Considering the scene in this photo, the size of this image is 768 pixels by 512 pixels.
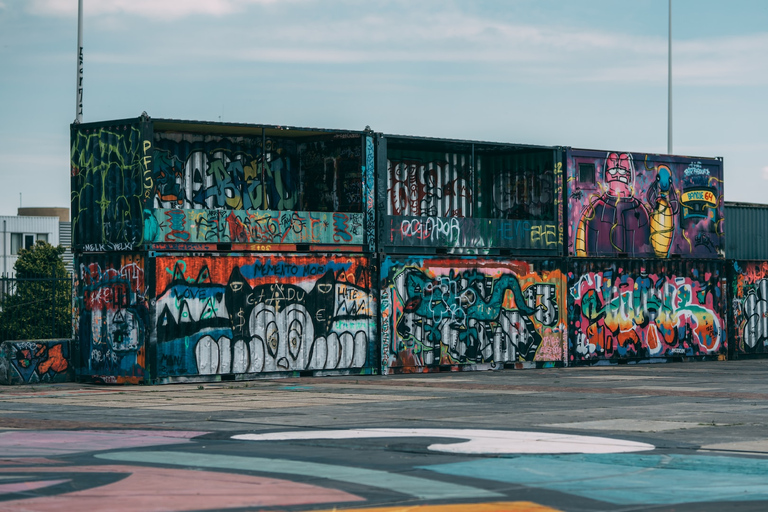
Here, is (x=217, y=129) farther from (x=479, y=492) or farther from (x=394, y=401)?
(x=479, y=492)

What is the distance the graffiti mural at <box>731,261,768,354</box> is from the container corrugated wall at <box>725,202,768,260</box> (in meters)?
6.57

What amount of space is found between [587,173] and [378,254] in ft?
23.5

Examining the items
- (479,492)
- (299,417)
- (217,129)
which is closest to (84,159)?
(217,129)

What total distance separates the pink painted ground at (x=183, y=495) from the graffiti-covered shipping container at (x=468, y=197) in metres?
19.2

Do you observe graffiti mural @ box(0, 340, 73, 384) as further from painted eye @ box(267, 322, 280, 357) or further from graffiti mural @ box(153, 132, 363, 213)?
painted eye @ box(267, 322, 280, 357)

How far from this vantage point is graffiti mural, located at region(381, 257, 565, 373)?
29.6 m

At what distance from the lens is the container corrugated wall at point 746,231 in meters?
43.4

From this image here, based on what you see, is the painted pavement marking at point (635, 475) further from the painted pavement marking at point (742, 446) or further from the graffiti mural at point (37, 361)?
the graffiti mural at point (37, 361)

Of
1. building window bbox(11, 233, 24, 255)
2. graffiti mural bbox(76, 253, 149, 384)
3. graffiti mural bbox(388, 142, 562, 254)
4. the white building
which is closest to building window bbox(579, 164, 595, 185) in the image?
graffiti mural bbox(388, 142, 562, 254)

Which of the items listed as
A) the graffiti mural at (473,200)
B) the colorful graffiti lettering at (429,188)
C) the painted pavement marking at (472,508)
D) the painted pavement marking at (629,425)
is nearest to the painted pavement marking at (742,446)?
the painted pavement marking at (629,425)

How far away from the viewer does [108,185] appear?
26531 millimetres

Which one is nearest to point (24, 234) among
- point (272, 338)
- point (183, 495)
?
point (272, 338)

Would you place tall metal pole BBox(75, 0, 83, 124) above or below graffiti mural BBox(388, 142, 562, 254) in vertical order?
above

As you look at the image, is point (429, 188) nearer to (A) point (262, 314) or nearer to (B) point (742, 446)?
(A) point (262, 314)
